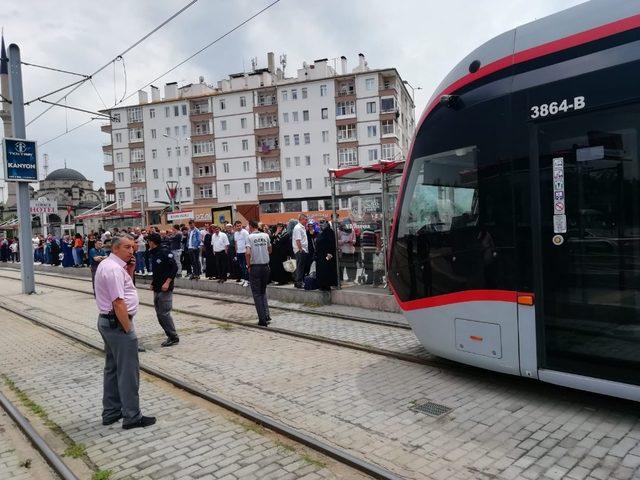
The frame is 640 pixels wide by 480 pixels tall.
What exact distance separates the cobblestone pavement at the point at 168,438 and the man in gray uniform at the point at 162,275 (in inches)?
61.2

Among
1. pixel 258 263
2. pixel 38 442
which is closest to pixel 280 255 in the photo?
pixel 258 263

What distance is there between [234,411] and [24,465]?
1920 mm

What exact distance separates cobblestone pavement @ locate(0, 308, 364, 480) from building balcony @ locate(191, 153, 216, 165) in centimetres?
6773

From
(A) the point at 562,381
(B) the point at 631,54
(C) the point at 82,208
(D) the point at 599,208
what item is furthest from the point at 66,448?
(C) the point at 82,208

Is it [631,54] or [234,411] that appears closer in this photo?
[631,54]

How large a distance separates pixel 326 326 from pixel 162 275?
3.23 meters

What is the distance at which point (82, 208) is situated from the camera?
104312 mm

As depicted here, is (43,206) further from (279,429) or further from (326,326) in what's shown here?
(279,429)

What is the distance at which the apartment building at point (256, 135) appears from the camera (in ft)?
210

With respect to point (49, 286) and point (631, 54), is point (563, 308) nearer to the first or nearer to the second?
point (631, 54)

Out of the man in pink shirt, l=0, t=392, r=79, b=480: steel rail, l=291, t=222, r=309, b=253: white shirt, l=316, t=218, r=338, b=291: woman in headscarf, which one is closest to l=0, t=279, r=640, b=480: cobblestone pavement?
the man in pink shirt

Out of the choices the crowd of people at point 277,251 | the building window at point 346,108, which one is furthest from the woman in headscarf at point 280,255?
the building window at point 346,108

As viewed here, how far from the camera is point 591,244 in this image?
4656 millimetres

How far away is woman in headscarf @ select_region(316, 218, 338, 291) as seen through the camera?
12.0m
